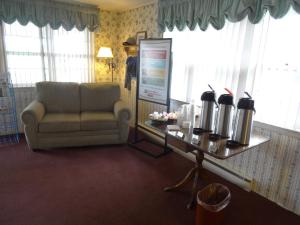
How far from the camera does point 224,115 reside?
203cm

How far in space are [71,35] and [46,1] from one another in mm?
688

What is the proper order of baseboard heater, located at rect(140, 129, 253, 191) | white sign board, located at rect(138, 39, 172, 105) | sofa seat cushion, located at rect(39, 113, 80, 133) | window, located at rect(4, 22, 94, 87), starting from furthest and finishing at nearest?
window, located at rect(4, 22, 94, 87) < sofa seat cushion, located at rect(39, 113, 80, 133) < white sign board, located at rect(138, 39, 172, 105) < baseboard heater, located at rect(140, 129, 253, 191)

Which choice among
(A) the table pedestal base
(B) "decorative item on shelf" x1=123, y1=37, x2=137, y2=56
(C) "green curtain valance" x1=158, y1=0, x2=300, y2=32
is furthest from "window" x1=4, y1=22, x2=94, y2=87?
(A) the table pedestal base

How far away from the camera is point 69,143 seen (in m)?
3.31

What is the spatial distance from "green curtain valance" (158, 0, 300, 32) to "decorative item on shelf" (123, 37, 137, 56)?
869 mm

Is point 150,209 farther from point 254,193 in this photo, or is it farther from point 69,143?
point 69,143

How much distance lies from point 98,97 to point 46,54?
1335mm

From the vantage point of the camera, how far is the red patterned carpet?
1994 mm

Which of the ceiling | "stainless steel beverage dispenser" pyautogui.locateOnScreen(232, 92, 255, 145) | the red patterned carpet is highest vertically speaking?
the ceiling

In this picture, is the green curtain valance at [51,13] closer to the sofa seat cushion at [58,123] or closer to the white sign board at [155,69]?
the white sign board at [155,69]

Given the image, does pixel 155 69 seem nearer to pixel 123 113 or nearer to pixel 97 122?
pixel 123 113

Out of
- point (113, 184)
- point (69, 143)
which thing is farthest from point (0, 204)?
point (69, 143)

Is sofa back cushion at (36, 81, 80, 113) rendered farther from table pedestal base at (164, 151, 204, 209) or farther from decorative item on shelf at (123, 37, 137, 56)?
table pedestal base at (164, 151, 204, 209)

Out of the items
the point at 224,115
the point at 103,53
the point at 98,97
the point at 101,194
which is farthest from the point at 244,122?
the point at 103,53
